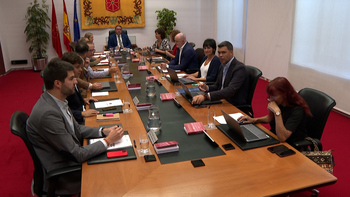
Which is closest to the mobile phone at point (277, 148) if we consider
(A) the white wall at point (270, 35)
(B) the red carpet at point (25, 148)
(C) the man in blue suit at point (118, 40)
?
(B) the red carpet at point (25, 148)

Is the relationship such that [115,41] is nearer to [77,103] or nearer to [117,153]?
[77,103]

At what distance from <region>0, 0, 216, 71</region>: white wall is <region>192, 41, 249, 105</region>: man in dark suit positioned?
259 inches

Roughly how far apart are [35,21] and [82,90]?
574cm

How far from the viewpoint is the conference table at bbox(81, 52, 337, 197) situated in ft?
5.53

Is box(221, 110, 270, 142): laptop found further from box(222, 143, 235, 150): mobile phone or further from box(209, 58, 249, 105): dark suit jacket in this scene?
box(209, 58, 249, 105): dark suit jacket

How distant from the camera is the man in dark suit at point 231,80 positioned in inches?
129

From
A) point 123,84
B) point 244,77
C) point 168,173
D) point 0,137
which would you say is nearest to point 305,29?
point 244,77

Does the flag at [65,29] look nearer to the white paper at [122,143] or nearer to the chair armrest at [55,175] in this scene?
the white paper at [122,143]

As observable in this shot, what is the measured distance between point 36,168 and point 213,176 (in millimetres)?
1254

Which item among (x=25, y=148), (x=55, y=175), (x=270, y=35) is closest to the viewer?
(x=55, y=175)

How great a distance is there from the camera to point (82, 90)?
12.4 ft

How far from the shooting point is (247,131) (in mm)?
2408

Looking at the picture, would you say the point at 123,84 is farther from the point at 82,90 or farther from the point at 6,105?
the point at 6,105

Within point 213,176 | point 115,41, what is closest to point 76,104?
point 213,176
